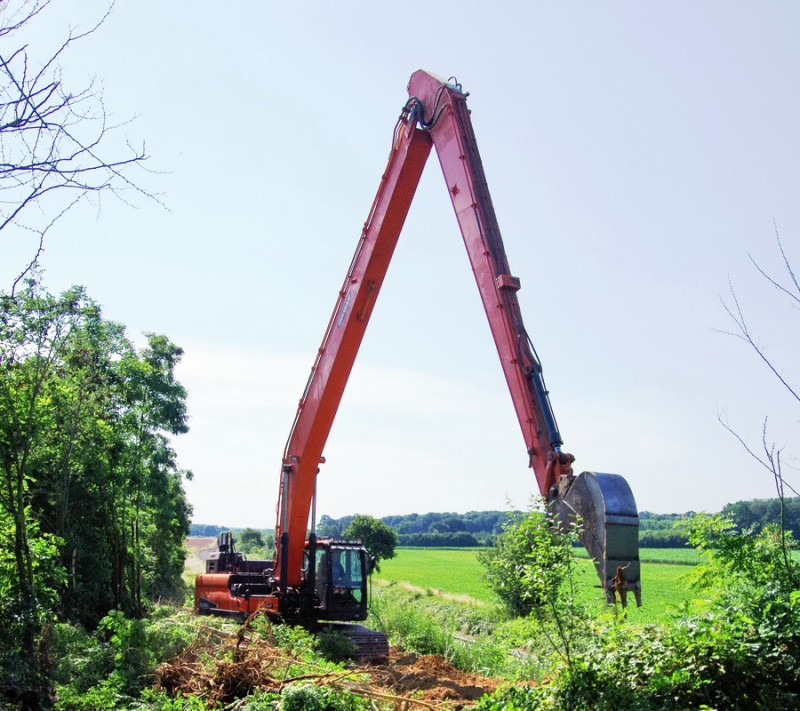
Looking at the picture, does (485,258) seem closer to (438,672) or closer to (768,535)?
(768,535)

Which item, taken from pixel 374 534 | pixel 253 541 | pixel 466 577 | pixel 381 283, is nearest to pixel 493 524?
pixel 374 534

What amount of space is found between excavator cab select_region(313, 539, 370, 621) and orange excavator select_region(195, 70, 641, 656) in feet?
0.06

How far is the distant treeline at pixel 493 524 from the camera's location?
794cm

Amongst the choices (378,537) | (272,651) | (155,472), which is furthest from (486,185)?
(378,537)

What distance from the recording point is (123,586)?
75.9ft

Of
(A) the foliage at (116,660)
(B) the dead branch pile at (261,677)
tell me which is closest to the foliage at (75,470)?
(A) the foliage at (116,660)

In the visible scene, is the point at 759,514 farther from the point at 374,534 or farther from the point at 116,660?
the point at 374,534

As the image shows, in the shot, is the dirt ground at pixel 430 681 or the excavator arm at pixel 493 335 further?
the dirt ground at pixel 430 681

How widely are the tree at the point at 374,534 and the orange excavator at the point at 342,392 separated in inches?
884

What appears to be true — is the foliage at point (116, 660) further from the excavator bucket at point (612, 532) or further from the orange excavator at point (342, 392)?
the excavator bucket at point (612, 532)

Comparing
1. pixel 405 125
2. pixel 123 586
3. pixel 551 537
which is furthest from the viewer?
pixel 123 586

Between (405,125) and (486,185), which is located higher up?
(405,125)

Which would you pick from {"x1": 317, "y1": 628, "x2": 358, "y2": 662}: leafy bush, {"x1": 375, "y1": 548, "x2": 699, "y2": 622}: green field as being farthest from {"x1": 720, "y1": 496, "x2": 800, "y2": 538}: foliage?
{"x1": 375, "y1": 548, "x2": 699, "y2": 622}: green field

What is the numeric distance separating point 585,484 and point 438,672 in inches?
332
